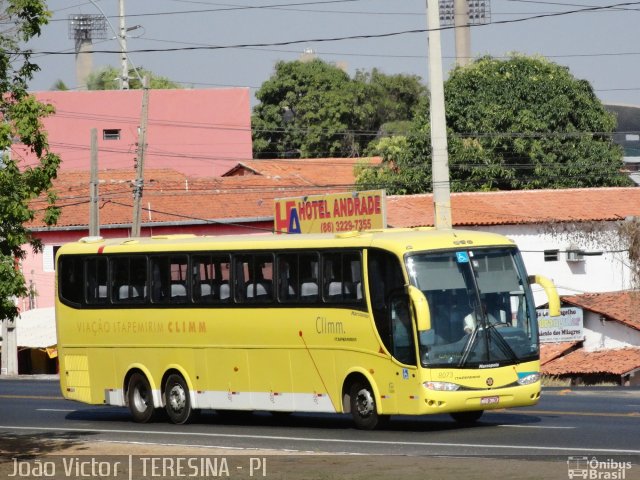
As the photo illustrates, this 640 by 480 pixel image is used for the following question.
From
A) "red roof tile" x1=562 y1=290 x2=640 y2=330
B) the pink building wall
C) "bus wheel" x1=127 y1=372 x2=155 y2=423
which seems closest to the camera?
"bus wheel" x1=127 y1=372 x2=155 y2=423

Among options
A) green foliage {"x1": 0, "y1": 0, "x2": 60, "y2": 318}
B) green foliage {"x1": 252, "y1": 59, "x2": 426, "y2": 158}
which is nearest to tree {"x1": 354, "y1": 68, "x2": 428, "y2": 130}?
green foliage {"x1": 252, "y1": 59, "x2": 426, "y2": 158}

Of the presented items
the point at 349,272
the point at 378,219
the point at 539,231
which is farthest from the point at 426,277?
the point at 539,231

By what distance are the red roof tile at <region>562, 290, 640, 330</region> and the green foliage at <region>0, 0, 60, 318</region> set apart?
33.7 m

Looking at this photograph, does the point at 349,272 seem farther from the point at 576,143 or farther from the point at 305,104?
the point at 305,104

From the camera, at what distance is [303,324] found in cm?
2100

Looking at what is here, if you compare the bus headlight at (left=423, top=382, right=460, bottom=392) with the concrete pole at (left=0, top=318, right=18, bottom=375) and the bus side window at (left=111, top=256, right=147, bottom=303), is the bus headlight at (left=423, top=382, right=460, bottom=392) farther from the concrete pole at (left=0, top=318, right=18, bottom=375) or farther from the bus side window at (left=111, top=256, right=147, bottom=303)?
the concrete pole at (left=0, top=318, right=18, bottom=375)

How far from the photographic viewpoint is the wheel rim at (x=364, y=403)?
20.1 meters

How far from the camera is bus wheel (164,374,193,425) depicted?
22875mm

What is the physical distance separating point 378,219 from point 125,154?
38709 mm

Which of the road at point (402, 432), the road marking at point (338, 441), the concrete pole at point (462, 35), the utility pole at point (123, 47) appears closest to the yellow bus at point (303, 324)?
the road at point (402, 432)

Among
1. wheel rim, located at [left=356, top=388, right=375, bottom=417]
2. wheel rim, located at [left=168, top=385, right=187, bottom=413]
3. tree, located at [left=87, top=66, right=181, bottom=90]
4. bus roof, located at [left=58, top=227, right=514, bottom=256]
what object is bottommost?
wheel rim, located at [left=168, top=385, right=187, bottom=413]

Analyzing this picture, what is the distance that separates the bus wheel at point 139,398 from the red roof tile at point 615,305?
26964mm

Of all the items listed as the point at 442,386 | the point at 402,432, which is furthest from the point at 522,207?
the point at 442,386

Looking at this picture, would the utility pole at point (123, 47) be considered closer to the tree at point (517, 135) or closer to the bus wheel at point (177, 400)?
Result: the tree at point (517, 135)
